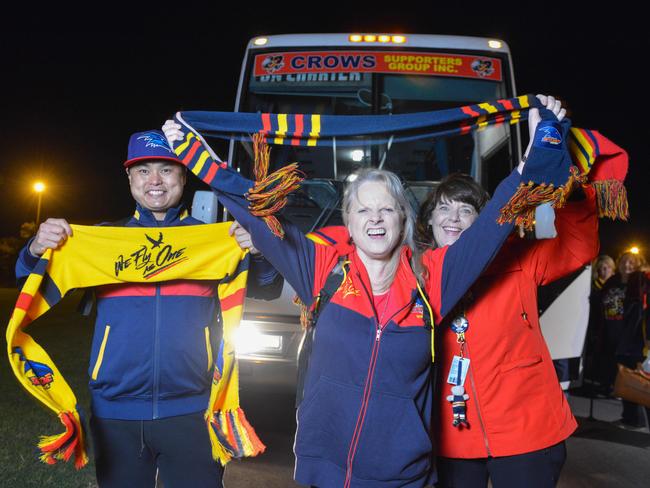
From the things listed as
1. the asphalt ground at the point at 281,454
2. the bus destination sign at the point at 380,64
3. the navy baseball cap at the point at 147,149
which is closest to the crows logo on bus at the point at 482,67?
the bus destination sign at the point at 380,64

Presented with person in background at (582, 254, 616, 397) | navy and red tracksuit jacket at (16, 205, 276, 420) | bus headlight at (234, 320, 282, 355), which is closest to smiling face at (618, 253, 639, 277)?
person in background at (582, 254, 616, 397)

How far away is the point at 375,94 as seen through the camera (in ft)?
18.0

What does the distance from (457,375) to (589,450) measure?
3816mm

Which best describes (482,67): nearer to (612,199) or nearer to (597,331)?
(612,199)

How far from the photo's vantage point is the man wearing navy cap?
270 cm

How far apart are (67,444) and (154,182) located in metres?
1.27

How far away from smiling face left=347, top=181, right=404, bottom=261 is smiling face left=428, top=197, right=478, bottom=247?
0.42m

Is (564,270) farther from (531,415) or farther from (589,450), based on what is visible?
(589,450)

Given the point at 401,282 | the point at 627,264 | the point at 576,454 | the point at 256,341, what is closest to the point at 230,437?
the point at 401,282

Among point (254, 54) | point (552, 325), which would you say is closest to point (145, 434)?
point (552, 325)

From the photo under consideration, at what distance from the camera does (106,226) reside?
3100 millimetres

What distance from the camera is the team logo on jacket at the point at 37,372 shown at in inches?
112

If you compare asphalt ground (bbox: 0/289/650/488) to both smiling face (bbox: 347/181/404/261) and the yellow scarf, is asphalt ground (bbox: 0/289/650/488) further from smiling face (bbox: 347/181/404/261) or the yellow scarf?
smiling face (bbox: 347/181/404/261)

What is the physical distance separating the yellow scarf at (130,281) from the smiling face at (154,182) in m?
0.14
